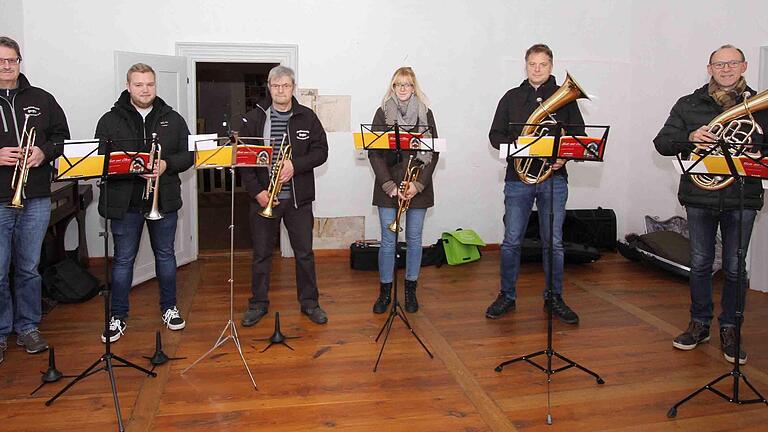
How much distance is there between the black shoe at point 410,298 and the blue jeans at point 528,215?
692 mm

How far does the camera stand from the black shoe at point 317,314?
4914 mm

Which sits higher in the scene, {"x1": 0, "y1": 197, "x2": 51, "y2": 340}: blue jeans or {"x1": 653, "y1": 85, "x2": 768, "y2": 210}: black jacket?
{"x1": 653, "y1": 85, "x2": 768, "y2": 210}: black jacket

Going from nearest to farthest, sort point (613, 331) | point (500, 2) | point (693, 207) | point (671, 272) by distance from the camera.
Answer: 1. point (693, 207)
2. point (613, 331)
3. point (671, 272)
4. point (500, 2)

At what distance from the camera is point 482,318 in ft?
16.7

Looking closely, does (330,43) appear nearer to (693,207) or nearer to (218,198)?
(693,207)

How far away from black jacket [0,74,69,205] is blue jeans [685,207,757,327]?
3.80 m

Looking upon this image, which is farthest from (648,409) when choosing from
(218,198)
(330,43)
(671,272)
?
(218,198)

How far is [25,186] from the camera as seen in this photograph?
396 cm

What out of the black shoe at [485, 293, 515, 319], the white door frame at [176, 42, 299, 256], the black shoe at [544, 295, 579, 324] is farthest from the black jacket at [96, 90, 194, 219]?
the black shoe at [544, 295, 579, 324]

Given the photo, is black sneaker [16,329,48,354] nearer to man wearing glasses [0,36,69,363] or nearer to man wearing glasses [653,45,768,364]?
man wearing glasses [0,36,69,363]

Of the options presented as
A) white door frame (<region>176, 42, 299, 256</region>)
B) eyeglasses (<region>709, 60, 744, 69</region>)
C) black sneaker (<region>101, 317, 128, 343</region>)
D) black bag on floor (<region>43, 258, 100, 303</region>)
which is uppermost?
white door frame (<region>176, 42, 299, 256</region>)

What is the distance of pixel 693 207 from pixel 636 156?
3666 mm

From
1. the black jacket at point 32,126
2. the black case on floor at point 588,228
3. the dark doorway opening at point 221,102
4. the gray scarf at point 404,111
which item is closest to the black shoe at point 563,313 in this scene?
the gray scarf at point 404,111

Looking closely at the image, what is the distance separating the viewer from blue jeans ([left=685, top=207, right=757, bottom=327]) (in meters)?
4.11
